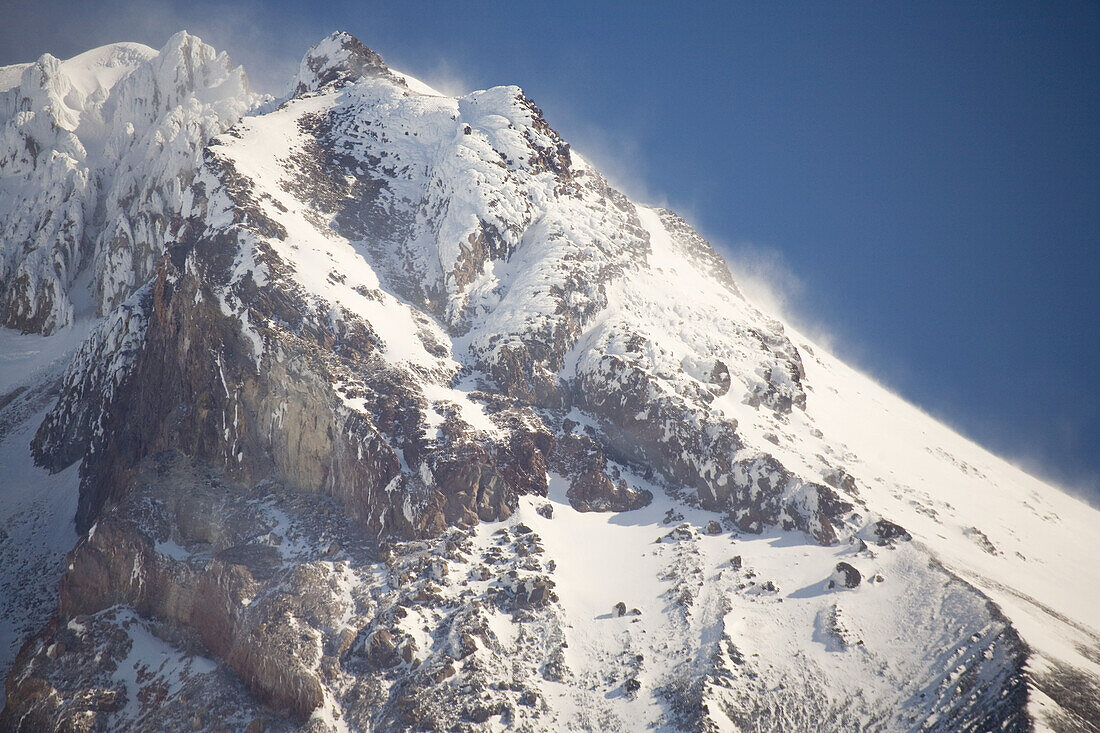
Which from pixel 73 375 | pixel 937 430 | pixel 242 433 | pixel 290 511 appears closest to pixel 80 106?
pixel 73 375

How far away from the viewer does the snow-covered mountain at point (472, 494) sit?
5034 centimetres

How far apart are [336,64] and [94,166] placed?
195 feet

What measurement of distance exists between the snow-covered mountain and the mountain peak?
18.7 m

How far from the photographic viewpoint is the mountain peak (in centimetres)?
13225

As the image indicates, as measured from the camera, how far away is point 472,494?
220ft

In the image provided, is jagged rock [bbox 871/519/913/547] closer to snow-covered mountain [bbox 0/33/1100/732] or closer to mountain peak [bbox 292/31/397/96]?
snow-covered mountain [bbox 0/33/1100/732]

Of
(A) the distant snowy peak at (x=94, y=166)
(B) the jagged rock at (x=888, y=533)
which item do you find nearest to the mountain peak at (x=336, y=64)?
(A) the distant snowy peak at (x=94, y=166)

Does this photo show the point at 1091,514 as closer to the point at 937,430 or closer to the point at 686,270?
the point at 937,430

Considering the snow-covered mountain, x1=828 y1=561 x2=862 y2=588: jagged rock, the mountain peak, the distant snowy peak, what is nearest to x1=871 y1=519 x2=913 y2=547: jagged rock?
the snow-covered mountain

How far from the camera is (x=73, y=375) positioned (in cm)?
8619

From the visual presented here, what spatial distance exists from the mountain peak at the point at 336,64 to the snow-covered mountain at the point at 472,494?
1868cm

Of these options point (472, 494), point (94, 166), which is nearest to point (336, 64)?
point (94, 166)

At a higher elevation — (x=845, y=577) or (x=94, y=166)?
(x=94, y=166)

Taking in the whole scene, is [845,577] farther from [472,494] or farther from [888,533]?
[472,494]
